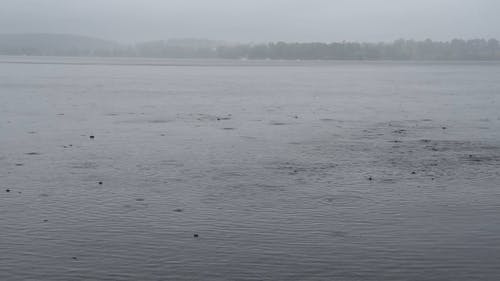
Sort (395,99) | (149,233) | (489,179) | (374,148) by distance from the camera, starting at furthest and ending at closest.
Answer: (395,99) < (374,148) < (489,179) < (149,233)

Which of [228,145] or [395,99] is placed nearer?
[228,145]

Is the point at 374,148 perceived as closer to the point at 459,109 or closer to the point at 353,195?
the point at 353,195

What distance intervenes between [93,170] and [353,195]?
803 cm

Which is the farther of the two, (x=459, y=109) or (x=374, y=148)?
(x=459, y=109)

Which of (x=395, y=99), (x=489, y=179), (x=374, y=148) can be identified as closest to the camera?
(x=489, y=179)

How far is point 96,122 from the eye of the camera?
115 feet

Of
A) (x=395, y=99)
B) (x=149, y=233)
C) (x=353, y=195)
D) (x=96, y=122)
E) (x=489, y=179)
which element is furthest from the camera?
(x=395, y=99)

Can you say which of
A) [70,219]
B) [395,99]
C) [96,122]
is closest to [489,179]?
[70,219]

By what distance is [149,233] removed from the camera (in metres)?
14.5

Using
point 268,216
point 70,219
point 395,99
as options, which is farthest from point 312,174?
point 395,99

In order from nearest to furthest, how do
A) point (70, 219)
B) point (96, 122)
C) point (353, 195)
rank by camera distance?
point (70, 219) → point (353, 195) → point (96, 122)

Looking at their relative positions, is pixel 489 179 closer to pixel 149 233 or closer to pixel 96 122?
pixel 149 233

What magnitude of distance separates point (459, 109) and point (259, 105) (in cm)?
1318

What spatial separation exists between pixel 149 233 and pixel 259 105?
33.5m
